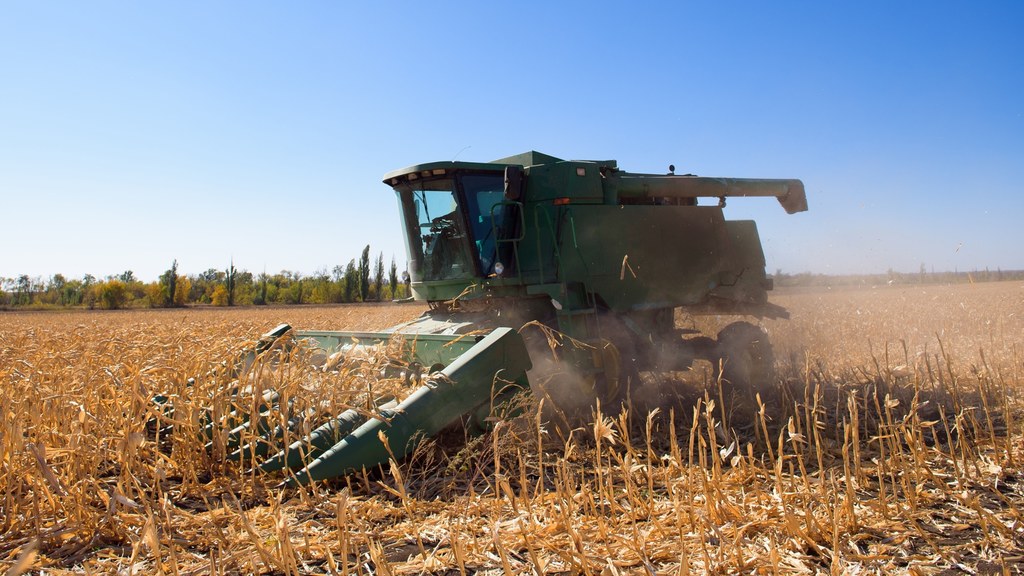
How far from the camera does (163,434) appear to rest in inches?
162

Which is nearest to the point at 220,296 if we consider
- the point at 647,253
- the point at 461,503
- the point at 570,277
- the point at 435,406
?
the point at 647,253

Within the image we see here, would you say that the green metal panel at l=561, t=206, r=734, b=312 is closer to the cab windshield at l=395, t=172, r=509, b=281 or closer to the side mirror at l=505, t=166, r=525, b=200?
the side mirror at l=505, t=166, r=525, b=200

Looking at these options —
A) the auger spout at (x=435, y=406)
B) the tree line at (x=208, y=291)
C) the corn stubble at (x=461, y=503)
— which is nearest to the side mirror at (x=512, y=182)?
the auger spout at (x=435, y=406)

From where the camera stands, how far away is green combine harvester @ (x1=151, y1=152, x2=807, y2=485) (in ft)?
16.0

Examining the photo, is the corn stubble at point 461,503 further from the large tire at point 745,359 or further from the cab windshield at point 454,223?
the large tire at point 745,359

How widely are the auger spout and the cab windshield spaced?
1963mm

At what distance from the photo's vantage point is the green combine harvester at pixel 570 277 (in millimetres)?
4879

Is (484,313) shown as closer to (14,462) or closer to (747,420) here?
(747,420)

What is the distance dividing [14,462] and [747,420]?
4.68 meters

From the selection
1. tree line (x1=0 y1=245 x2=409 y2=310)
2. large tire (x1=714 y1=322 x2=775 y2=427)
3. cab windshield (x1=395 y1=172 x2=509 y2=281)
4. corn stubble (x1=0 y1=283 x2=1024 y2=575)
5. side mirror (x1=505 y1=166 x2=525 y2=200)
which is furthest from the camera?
tree line (x1=0 y1=245 x2=409 y2=310)

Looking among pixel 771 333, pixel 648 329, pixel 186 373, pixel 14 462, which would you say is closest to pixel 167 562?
pixel 14 462

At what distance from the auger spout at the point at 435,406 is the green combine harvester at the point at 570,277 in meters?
0.02

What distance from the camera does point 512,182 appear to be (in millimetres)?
5492

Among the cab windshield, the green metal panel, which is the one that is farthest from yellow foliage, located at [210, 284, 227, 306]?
the green metal panel
